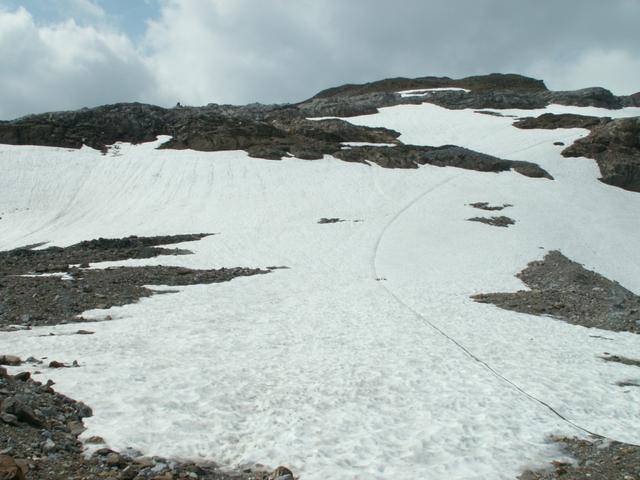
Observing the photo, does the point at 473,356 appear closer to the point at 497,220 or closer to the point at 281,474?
the point at 281,474

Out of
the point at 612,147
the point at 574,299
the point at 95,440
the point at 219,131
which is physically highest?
the point at 612,147

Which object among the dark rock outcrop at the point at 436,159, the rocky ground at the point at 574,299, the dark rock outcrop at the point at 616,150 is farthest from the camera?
the dark rock outcrop at the point at 436,159

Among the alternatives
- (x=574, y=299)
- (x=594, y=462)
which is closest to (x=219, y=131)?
(x=574, y=299)

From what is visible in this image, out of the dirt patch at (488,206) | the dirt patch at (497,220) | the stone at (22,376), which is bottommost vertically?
the stone at (22,376)

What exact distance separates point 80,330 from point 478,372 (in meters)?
9.61

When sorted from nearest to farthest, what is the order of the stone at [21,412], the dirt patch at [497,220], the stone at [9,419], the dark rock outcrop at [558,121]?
the stone at [9,419] → the stone at [21,412] → the dirt patch at [497,220] → the dark rock outcrop at [558,121]

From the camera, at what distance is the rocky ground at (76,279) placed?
49.0 feet

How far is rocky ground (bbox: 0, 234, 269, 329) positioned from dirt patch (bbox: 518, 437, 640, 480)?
12.1m

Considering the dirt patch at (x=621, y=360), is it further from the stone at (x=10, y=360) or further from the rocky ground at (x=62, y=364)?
the stone at (x=10, y=360)

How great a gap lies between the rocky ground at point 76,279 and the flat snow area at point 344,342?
3.76 ft

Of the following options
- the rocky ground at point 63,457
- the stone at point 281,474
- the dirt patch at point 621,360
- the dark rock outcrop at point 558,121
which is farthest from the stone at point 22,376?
the dark rock outcrop at point 558,121

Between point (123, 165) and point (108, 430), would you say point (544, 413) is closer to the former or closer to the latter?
point (108, 430)

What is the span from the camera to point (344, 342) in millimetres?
13633

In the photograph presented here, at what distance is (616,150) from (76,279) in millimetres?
54728
